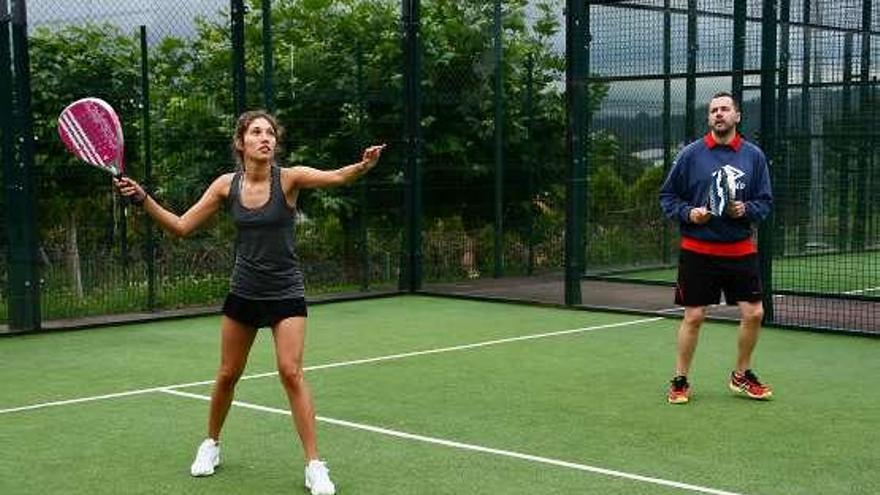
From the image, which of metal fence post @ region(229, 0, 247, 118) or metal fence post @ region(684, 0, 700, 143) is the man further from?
metal fence post @ region(684, 0, 700, 143)

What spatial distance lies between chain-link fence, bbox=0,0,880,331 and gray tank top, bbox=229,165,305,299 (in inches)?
229

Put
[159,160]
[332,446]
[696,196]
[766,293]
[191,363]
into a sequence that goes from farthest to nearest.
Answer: [159,160] → [766,293] → [191,363] → [696,196] → [332,446]

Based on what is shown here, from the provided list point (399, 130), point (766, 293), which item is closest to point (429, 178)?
point (399, 130)

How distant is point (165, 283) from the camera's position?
40.5 feet

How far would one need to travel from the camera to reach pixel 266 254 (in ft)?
19.1

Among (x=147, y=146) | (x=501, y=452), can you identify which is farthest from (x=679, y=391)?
(x=147, y=146)

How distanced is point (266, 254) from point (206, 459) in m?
1.05

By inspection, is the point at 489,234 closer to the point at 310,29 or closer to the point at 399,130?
the point at 399,130

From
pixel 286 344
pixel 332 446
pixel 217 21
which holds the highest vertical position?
pixel 217 21

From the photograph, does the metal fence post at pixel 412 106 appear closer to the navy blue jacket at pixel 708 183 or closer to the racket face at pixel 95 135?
the navy blue jacket at pixel 708 183

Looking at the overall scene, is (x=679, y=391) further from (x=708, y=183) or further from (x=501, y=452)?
(x=501, y=452)

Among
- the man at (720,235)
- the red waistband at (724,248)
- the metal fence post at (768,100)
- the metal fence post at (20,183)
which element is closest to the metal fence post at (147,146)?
the metal fence post at (20,183)

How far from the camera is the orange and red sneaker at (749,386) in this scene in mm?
7797

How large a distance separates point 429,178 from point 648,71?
272cm
